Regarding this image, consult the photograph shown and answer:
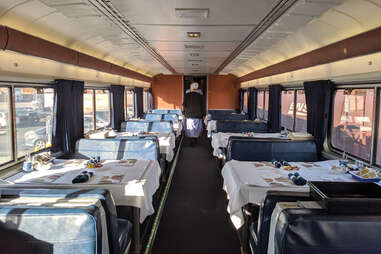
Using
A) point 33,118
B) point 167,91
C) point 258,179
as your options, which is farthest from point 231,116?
point 258,179

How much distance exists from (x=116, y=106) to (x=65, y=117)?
313 cm

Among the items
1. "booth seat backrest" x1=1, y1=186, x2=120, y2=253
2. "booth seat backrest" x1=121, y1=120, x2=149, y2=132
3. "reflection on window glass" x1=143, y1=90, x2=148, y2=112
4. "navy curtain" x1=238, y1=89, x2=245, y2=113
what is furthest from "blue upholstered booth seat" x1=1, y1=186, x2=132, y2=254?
"navy curtain" x1=238, y1=89, x2=245, y2=113

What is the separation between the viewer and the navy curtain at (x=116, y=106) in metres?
7.64

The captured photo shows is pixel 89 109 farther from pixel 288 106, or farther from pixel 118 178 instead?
pixel 288 106

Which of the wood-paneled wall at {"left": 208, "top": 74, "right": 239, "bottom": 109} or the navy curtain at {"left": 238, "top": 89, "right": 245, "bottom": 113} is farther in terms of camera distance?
the wood-paneled wall at {"left": 208, "top": 74, "right": 239, "bottom": 109}

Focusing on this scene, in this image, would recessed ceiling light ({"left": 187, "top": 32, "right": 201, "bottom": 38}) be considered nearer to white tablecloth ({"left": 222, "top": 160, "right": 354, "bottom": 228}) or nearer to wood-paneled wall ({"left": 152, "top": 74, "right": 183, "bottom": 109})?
white tablecloth ({"left": 222, "top": 160, "right": 354, "bottom": 228})

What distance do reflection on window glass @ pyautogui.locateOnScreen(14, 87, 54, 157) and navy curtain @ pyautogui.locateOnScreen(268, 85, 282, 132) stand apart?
5141 mm

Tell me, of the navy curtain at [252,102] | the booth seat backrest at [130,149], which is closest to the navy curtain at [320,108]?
the booth seat backrest at [130,149]

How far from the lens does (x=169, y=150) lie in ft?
17.8

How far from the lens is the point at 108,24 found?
11.3 feet

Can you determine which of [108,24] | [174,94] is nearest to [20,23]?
[108,24]

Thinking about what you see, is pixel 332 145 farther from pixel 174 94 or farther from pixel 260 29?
pixel 174 94

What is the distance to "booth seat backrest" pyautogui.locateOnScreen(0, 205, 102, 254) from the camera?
65.4 inches

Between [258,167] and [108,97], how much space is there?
5368mm
